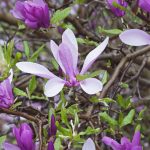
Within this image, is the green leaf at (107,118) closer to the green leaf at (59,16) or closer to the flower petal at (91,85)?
the flower petal at (91,85)

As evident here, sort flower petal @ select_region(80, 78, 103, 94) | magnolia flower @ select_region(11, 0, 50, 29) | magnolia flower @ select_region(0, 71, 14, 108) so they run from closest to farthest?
flower petal @ select_region(80, 78, 103, 94) → magnolia flower @ select_region(0, 71, 14, 108) → magnolia flower @ select_region(11, 0, 50, 29)

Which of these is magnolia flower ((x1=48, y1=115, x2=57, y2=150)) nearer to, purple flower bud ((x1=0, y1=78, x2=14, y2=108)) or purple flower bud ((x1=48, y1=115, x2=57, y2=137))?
purple flower bud ((x1=48, y1=115, x2=57, y2=137))

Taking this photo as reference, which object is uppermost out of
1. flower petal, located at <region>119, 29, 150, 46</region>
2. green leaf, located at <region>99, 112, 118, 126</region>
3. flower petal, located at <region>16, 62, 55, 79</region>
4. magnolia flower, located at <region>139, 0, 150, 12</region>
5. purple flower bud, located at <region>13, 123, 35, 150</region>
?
magnolia flower, located at <region>139, 0, 150, 12</region>

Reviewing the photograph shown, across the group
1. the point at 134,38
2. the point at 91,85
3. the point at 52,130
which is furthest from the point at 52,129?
the point at 134,38

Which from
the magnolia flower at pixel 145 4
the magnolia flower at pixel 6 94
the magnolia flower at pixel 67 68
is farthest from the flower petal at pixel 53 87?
the magnolia flower at pixel 145 4

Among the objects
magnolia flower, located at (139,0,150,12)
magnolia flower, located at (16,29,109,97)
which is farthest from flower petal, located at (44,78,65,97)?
magnolia flower, located at (139,0,150,12)

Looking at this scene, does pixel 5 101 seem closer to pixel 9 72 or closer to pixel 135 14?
pixel 9 72
